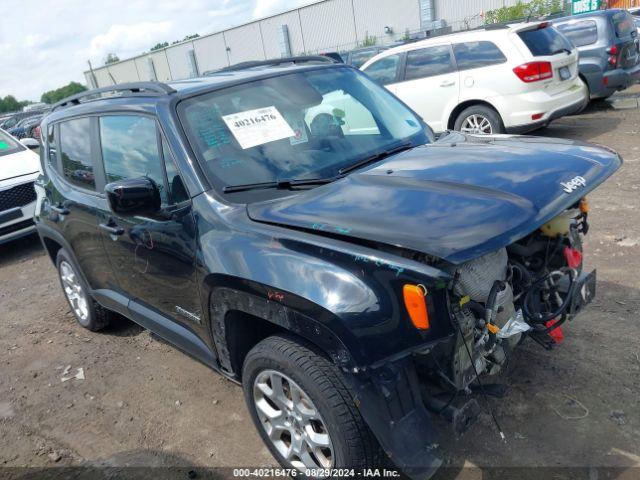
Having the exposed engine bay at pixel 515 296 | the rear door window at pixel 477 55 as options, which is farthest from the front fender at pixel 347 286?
the rear door window at pixel 477 55

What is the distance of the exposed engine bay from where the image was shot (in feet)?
7.59

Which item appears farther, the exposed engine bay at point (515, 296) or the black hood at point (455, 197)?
the exposed engine bay at point (515, 296)

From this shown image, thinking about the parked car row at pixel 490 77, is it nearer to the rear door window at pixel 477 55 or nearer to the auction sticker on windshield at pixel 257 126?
the rear door window at pixel 477 55

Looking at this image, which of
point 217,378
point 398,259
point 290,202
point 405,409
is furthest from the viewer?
point 217,378

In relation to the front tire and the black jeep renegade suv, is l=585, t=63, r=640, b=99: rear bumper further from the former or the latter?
the front tire

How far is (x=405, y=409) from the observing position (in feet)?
7.34

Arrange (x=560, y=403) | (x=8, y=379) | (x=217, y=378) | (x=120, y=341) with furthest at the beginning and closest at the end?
(x=120, y=341) < (x=8, y=379) < (x=217, y=378) < (x=560, y=403)

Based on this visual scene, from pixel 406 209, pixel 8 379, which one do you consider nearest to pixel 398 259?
pixel 406 209

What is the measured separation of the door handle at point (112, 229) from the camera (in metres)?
3.41

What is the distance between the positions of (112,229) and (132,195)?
0.75 metres

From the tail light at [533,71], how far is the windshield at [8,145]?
7.41 m

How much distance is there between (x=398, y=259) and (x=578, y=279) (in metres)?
1.21

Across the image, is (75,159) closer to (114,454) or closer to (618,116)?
(114,454)

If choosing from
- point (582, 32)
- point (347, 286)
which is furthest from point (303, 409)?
point (582, 32)
